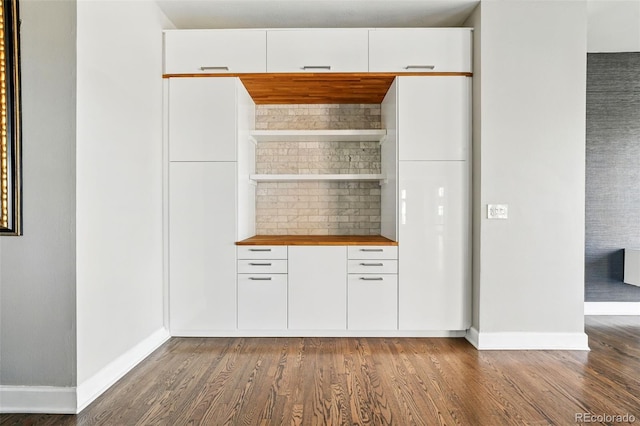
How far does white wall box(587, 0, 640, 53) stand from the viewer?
3.36m

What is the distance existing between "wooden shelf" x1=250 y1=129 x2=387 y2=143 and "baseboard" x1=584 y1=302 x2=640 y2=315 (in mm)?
2740

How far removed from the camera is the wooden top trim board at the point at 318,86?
342 cm

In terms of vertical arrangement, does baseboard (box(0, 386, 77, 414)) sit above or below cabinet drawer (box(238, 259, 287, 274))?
below

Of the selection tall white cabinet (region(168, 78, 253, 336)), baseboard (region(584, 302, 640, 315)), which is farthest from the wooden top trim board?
baseboard (region(584, 302, 640, 315))

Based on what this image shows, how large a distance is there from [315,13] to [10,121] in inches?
90.3

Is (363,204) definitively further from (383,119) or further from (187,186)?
(187,186)

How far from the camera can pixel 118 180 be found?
8.71ft

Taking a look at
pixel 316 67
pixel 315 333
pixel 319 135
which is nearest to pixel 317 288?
pixel 315 333

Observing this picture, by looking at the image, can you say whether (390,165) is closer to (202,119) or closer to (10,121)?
(202,119)

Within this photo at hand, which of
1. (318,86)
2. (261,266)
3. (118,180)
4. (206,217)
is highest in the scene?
(318,86)

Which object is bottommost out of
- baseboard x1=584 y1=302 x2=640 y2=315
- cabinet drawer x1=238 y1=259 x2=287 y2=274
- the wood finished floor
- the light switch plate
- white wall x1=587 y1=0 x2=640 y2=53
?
the wood finished floor

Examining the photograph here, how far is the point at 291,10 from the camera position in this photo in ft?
10.9

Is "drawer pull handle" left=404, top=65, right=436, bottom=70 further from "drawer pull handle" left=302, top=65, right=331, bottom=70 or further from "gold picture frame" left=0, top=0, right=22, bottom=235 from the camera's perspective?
"gold picture frame" left=0, top=0, right=22, bottom=235

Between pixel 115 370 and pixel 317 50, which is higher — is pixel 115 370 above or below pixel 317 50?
below
